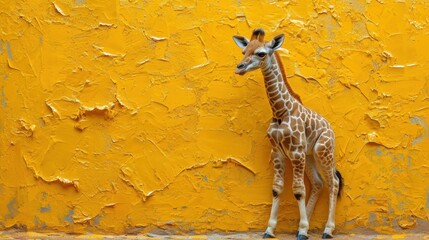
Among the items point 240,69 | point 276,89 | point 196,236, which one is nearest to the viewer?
point 240,69

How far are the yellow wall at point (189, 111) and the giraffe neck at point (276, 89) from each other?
209 millimetres

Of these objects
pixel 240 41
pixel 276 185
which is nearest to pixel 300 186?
pixel 276 185

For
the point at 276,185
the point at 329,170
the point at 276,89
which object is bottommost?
the point at 276,185

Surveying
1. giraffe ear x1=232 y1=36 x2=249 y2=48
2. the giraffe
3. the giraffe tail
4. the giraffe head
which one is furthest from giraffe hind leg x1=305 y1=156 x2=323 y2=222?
giraffe ear x1=232 y1=36 x2=249 y2=48

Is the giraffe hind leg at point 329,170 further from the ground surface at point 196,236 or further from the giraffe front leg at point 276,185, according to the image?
the giraffe front leg at point 276,185

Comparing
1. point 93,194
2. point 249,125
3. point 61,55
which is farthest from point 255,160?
point 61,55

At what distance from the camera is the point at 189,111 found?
17.2ft

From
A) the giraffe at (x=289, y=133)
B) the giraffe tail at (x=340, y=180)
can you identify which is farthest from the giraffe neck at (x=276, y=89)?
the giraffe tail at (x=340, y=180)

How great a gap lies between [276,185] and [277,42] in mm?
888

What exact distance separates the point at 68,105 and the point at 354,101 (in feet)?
6.04

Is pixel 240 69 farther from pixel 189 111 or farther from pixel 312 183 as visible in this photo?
pixel 312 183

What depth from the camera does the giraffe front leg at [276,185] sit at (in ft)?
16.6

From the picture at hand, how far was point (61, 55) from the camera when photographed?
5.21 m

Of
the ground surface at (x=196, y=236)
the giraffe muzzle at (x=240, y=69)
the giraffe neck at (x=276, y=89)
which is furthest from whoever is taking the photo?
the ground surface at (x=196, y=236)
